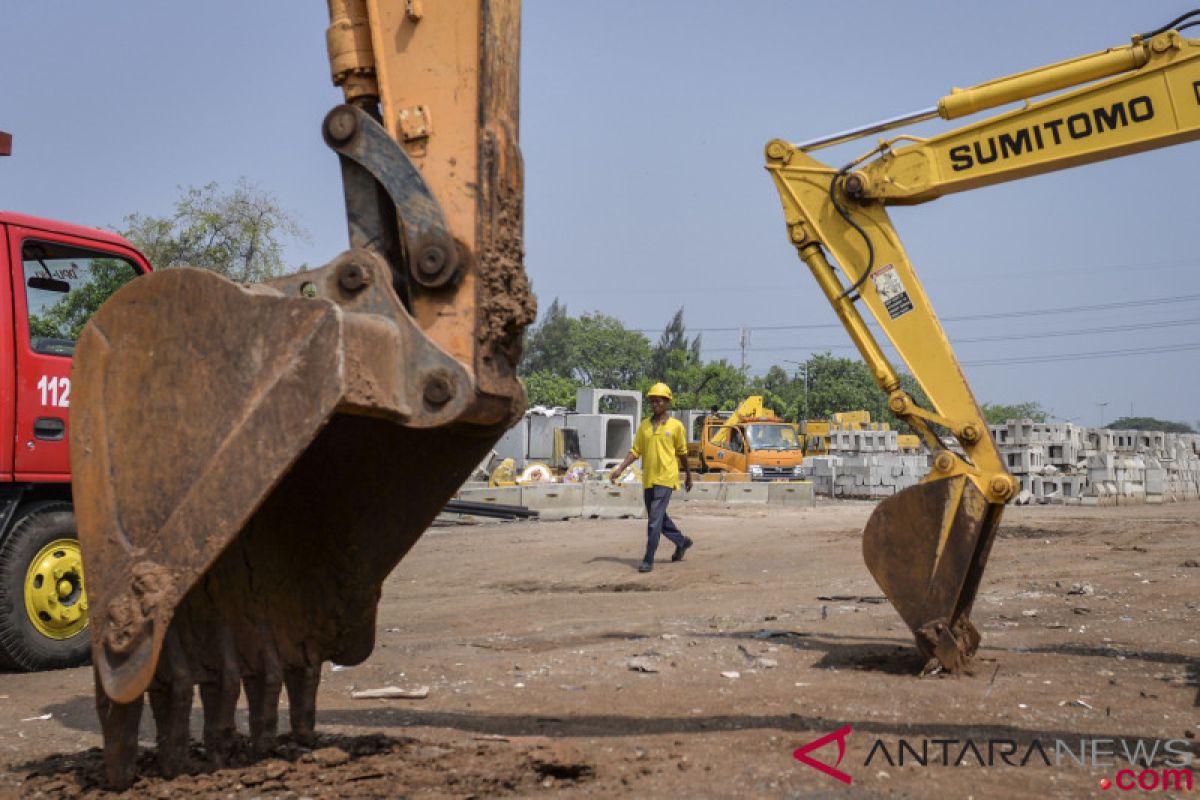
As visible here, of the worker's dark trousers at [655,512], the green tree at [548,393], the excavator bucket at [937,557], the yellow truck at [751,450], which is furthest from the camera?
the green tree at [548,393]

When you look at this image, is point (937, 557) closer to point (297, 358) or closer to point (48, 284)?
point (297, 358)

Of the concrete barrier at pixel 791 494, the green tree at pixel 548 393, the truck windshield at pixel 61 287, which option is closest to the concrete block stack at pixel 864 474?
the concrete barrier at pixel 791 494

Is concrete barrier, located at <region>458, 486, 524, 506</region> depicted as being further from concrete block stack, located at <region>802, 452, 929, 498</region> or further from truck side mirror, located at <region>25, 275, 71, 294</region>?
truck side mirror, located at <region>25, 275, 71, 294</region>

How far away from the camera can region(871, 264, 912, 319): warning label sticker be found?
6.55m

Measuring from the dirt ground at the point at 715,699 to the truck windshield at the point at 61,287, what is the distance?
6.21ft

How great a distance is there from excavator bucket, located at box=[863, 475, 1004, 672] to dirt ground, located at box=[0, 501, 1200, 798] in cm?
23

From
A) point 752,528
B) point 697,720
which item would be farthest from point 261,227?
point 697,720

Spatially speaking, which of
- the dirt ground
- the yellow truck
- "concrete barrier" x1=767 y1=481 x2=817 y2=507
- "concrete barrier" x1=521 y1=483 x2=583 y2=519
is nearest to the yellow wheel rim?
the dirt ground

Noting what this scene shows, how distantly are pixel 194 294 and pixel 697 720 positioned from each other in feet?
8.86

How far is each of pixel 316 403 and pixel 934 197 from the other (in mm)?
4777

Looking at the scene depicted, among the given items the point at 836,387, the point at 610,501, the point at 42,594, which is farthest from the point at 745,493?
the point at 836,387

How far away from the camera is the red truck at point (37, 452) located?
6.24 m

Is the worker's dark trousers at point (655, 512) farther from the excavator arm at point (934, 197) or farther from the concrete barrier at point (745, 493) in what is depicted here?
the concrete barrier at point (745, 493)

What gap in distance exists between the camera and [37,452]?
6.37 m
